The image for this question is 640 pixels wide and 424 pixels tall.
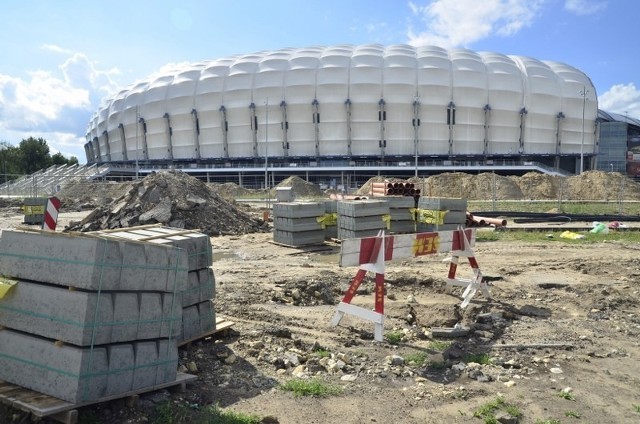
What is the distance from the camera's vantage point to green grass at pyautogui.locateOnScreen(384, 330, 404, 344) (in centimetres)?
602

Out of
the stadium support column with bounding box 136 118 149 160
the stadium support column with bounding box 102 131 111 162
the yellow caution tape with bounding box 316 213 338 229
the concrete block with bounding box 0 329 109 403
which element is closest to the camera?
the concrete block with bounding box 0 329 109 403

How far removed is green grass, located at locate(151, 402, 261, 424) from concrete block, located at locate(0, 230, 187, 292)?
1063 mm

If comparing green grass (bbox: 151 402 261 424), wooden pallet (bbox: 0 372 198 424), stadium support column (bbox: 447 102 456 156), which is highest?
stadium support column (bbox: 447 102 456 156)

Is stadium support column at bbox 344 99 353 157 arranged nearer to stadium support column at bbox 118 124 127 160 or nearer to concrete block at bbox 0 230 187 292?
stadium support column at bbox 118 124 127 160

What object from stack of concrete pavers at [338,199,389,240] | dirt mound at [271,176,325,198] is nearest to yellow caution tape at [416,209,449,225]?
stack of concrete pavers at [338,199,389,240]

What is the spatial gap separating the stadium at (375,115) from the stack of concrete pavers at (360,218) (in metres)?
47.8

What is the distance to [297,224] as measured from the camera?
49.6ft

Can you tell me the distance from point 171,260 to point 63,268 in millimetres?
919

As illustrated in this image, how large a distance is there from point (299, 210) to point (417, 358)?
10.0m

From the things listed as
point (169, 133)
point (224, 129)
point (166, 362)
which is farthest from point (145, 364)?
point (169, 133)

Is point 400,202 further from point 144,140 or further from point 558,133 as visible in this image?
point 144,140

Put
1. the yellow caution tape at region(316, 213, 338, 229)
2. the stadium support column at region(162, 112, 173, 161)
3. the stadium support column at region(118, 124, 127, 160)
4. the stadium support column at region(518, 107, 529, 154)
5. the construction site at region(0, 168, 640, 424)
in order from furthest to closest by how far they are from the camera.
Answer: the stadium support column at region(118, 124, 127, 160) → the stadium support column at region(162, 112, 173, 161) → the stadium support column at region(518, 107, 529, 154) → the yellow caution tape at region(316, 213, 338, 229) → the construction site at region(0, 168, 640, 424)

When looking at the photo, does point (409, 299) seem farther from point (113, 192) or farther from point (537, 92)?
point (537, 92)

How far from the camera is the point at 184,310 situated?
5.35 metres
